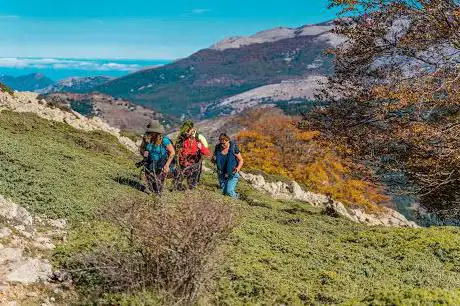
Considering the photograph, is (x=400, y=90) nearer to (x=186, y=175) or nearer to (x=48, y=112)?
(x=186, y=175)

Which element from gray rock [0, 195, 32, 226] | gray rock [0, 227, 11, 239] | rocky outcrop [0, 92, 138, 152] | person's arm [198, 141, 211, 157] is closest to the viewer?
gray rock [0, 227, 11, 239]

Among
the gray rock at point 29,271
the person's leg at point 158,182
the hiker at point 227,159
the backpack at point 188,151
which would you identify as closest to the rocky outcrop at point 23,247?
the gray rock at point 29,271

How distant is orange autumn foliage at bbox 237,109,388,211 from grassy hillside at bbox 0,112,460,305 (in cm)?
2127

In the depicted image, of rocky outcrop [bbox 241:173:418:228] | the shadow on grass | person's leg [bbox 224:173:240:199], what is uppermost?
the shadow on grass

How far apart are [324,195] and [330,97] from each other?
17.7m

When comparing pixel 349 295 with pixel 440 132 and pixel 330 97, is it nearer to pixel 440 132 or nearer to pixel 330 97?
pixel 440 132

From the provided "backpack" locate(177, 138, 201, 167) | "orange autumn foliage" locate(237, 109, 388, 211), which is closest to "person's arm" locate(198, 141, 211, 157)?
"backpack" locate(177, 138, 201, 167)

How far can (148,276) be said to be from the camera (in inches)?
305

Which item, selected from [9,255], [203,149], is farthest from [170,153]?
[9,255]

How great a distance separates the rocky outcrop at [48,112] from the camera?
29075 millimetres

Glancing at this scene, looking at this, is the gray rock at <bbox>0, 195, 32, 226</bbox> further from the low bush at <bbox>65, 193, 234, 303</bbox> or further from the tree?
the tree

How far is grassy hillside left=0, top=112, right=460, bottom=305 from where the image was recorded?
7918mm

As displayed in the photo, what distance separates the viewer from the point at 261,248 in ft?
37.3

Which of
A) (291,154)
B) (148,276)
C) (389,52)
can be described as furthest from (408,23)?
(291,154)
